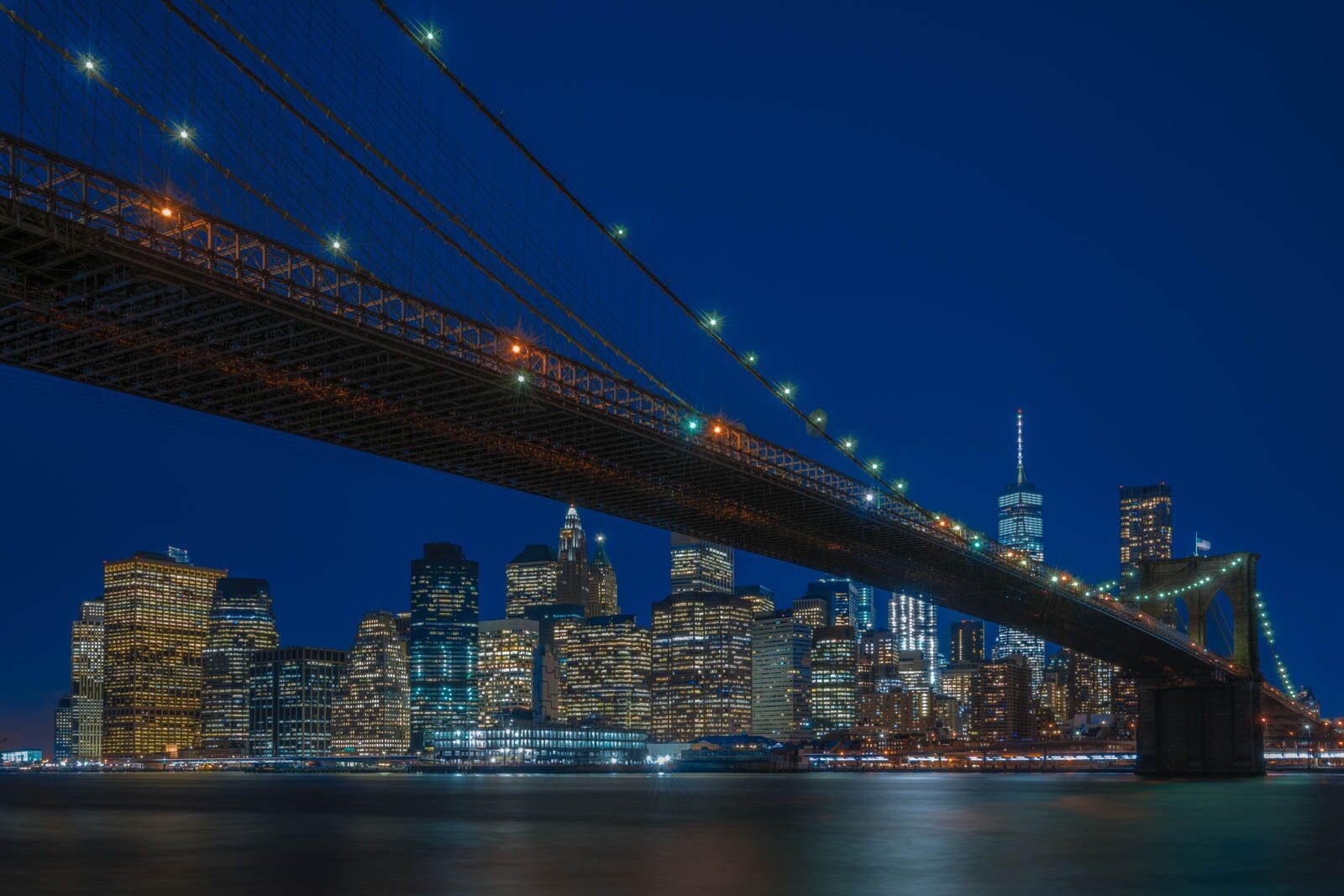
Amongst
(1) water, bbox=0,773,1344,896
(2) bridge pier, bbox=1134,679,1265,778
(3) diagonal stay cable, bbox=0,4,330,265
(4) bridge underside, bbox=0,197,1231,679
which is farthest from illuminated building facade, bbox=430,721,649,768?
(3) diagonal stay cable, bbox=0,4,330,265

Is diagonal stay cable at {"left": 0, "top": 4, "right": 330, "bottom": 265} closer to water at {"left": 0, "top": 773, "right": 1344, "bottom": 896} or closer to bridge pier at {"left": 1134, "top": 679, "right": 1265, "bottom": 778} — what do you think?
water at {"left": 0, "top": 773, "right": 1344, "bottom": 896}

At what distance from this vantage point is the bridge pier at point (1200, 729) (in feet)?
285

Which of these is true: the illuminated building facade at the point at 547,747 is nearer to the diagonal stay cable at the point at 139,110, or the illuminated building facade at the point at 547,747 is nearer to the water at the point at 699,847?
the water at the point at 699,847

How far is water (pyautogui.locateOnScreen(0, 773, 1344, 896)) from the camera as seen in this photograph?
22484 mm

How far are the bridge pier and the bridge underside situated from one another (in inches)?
1357

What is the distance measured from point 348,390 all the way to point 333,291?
2.96 m

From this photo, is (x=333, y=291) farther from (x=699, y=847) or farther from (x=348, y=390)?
(x=699, y=847)

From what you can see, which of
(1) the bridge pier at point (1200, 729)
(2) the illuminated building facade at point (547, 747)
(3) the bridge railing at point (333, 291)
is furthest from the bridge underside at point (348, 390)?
(2) the illuminated building facade at point (547, 747)

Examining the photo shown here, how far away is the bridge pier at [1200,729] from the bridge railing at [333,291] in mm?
37532

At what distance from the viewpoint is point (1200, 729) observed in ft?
295

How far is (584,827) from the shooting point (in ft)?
124

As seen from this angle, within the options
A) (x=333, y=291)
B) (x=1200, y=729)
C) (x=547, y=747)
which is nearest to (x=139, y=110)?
(x=333, y=291)

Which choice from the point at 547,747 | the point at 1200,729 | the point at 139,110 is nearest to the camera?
the point at 139,110

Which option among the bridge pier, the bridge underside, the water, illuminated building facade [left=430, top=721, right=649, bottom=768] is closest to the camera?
the water
